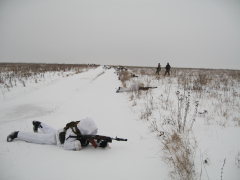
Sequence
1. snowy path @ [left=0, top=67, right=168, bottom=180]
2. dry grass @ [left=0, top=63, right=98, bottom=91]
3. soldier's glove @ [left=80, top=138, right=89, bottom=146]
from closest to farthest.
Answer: snowy path @ [left=0, top=67, right=168, bottom=180] < soldier's glove @ [left=80, top=138, right=89, bottom=146] < dry grass @ [left=0, top=63, right=98, bottom=91]

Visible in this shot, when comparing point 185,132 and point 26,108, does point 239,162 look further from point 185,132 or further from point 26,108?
point 26,108

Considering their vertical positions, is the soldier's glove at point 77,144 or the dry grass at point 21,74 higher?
the dry grass at point 21,74

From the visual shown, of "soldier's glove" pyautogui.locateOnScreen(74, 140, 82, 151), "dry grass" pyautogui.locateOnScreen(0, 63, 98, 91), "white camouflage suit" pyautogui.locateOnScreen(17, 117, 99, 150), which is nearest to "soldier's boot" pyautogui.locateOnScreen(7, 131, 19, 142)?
"white camouflage suit" pyautogui.locateOnScreen(17, 117, 99, 150)

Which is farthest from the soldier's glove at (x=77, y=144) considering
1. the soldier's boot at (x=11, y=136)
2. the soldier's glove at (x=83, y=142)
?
the soldier's boot at (x=11, y=136)

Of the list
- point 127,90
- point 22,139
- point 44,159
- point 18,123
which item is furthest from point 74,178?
point 127,90

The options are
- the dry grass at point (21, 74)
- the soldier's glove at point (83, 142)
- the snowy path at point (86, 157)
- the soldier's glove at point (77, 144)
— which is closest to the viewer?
the snowy path at point (86, 157)

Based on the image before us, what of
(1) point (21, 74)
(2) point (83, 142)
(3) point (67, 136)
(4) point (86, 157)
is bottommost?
(4) point (86, 157)

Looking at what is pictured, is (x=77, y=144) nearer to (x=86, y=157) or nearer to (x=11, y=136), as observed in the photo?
(x=86, y=157)

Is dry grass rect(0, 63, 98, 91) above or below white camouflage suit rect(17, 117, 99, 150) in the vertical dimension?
above

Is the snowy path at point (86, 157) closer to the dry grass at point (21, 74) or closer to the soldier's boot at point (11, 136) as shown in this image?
the soldier's boot at point (11, 136)

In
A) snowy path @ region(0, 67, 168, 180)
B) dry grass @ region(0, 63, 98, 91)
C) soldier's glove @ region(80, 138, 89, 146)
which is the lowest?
snowy path @ region(0, 67, 168, 180)

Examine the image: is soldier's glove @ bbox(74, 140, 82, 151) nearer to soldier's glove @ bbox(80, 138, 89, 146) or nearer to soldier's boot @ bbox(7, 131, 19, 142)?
soldier's glove @ bbox(80, 138, 89, 146)

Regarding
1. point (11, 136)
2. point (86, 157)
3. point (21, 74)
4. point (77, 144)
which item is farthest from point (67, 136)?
point (21, 74)

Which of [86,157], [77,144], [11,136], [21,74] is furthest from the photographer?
[21,74]
